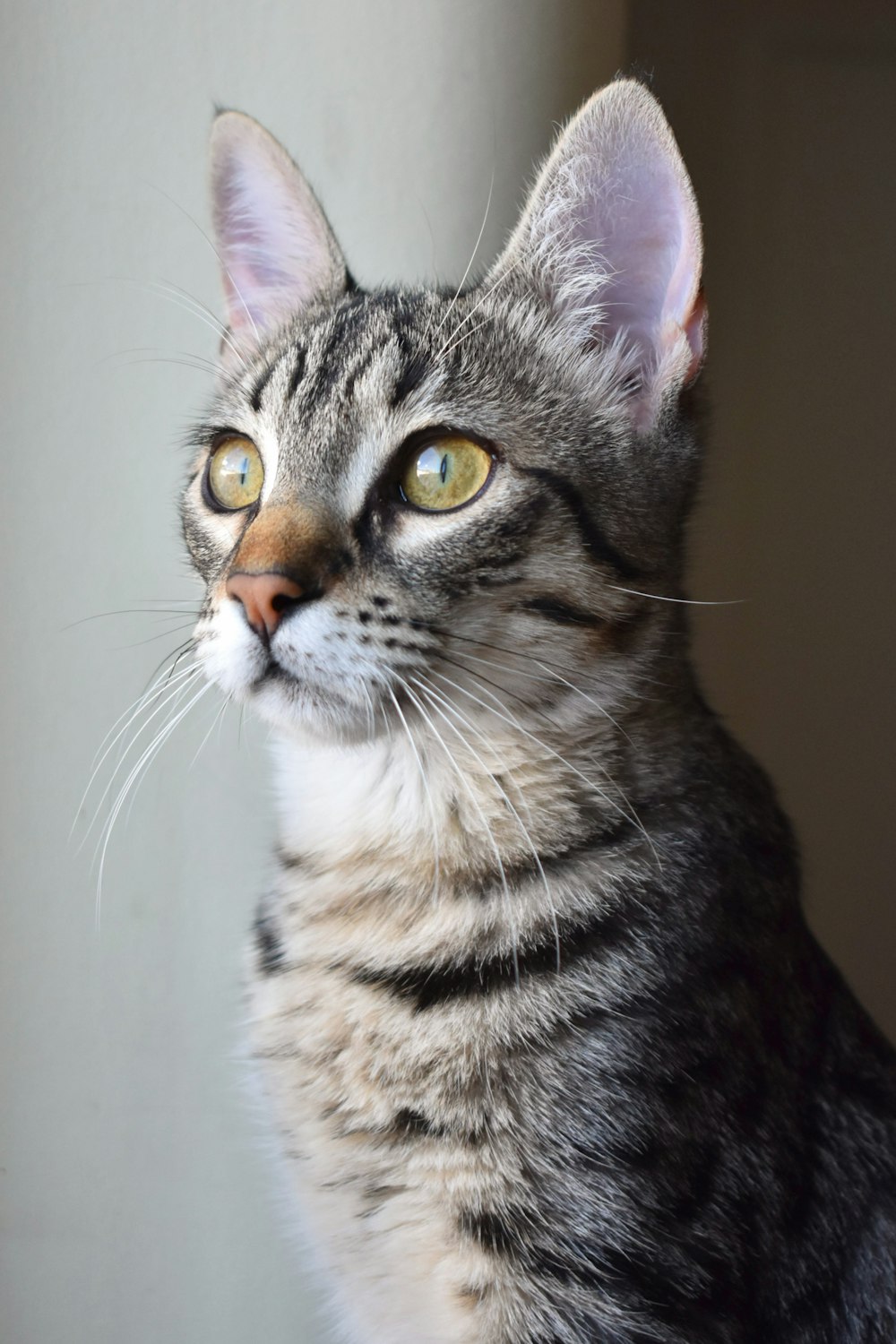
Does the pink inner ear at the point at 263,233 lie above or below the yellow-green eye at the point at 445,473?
above

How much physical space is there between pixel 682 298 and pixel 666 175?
9cm

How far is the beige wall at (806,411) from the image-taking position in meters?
1.30

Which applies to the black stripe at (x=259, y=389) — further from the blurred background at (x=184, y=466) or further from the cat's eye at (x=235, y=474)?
the blurred background at (x=184, y=466)

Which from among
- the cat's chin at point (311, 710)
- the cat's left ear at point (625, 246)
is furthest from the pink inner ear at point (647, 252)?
the cat's chin at point (311, 710)

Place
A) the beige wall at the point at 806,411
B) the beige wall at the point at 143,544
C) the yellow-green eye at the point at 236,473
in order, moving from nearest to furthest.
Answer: the yellow-green eye at the point at 236,473
the beige wall at the point at 143,544
the beige wall at the point at 806,411

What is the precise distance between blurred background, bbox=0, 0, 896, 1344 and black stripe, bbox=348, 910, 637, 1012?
355 millimetres

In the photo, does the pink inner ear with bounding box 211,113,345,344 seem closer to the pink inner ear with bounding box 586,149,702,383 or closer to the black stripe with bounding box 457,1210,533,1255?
the pink inner ear with bounding box 586,149,702,383

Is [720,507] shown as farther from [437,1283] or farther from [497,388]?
[437,1283]

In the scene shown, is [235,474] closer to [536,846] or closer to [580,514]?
[580,514]

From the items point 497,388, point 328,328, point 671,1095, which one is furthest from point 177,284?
point 671,1095

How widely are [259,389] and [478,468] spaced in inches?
10.2

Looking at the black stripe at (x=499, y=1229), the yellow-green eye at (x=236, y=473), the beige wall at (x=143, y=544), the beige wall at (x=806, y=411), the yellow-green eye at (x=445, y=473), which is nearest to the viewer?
the black stripe at (x=499, y=1229)

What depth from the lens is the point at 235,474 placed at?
99 centimetres

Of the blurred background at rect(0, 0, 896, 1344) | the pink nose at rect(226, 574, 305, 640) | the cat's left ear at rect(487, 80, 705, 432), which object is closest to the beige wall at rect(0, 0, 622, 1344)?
the blurred background at rect(0, 0, 896, 1344)
